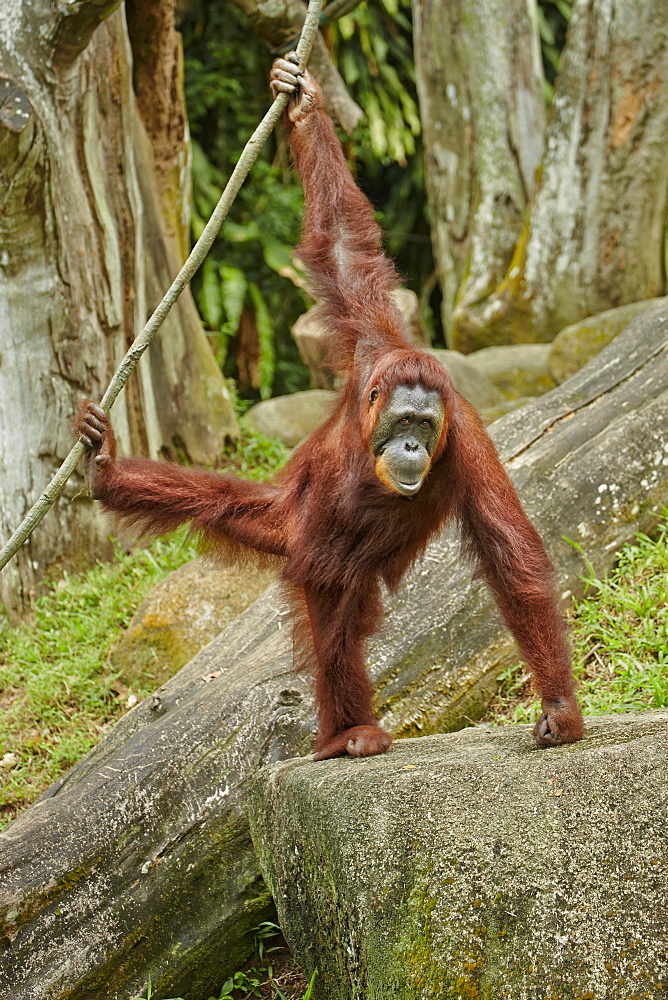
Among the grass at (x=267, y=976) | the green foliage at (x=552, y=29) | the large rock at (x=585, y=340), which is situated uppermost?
the green foliage at (x=552, y=29)

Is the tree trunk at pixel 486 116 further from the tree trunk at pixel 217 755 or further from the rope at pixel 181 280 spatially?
the rope at pixel 181 280

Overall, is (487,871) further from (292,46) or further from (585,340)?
(585,340)

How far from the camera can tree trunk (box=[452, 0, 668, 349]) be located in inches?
334

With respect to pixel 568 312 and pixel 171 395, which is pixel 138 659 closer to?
pixel 171 395

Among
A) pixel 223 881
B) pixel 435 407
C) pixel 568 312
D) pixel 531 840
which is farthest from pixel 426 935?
pixel 568 312

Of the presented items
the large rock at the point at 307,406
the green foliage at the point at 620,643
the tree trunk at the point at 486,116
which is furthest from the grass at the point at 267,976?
the tree trunk at the point at 486,116

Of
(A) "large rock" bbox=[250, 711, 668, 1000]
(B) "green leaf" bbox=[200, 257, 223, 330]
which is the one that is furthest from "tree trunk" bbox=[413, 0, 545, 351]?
(A) "large rock" bbox=[250, 711, 668, 1000]

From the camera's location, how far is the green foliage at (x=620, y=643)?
372 centimetres

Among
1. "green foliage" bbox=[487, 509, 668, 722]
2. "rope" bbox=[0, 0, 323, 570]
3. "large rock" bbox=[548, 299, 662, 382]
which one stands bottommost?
"green foliage" bbox=[487, 509, 668, 722]

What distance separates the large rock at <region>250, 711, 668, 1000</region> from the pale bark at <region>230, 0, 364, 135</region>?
3.39m

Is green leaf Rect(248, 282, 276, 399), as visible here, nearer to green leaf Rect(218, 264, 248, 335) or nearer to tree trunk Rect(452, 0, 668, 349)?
green leaf Rect(218, 264, 248, 335)

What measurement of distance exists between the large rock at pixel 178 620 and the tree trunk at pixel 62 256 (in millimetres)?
890

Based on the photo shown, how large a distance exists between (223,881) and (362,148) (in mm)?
11447

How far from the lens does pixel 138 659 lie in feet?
15.5
